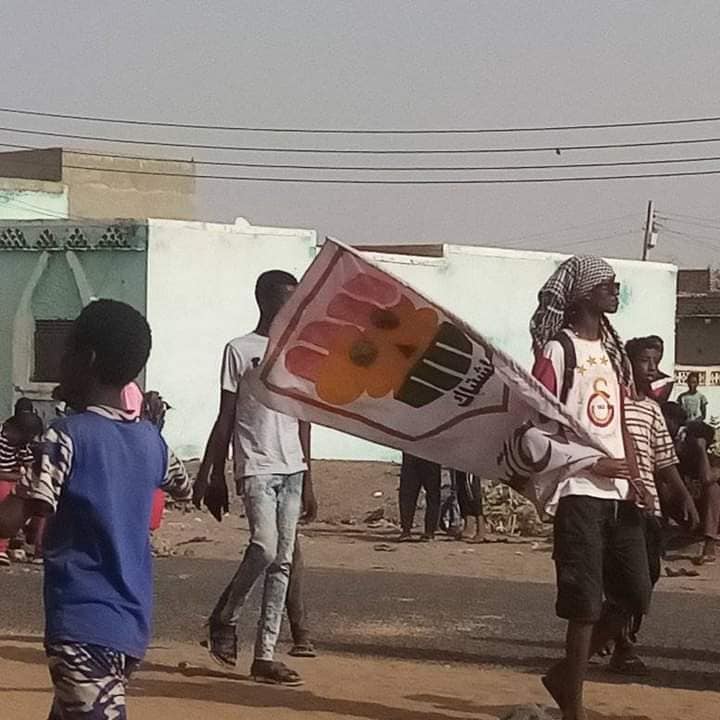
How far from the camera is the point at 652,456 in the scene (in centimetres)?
766

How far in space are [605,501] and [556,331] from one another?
2.24ft

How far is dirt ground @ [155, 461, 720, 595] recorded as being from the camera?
1503cm

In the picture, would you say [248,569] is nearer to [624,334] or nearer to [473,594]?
[473,594]

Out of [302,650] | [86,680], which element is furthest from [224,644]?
[86,680]

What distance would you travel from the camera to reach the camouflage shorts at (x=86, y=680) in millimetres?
4844

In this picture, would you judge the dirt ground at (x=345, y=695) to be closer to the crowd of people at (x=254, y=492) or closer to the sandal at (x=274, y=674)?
the sandal at (x=274, y=674)

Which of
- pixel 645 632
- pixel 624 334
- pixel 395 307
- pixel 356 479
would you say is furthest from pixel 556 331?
pixel 624 334

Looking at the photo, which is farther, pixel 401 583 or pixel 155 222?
pixel 155 222

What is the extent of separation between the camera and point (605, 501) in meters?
6.93

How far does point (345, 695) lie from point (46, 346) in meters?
21.1

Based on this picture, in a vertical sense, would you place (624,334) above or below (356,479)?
above

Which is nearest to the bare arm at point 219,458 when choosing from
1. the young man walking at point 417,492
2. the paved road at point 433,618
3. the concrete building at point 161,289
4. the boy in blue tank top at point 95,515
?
the paved road at point 433,618

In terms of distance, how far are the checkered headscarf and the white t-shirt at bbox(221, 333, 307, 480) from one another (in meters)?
1.39

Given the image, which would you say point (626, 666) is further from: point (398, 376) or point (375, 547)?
point (375, 547)
